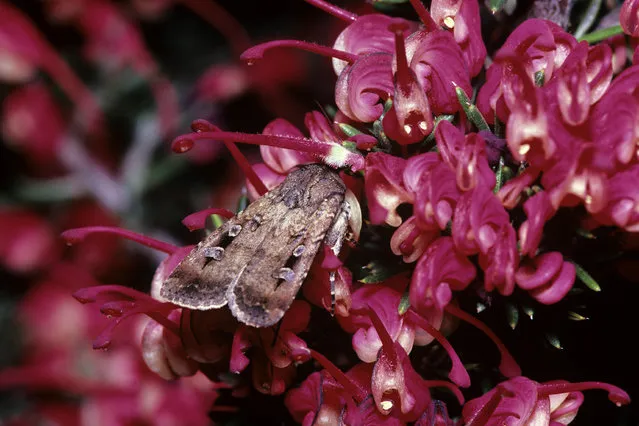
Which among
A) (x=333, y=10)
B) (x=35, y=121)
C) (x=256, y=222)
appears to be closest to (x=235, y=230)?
(x=256, y=222)

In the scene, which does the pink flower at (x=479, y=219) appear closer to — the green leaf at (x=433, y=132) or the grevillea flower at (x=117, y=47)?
the green leaf at (x=433, y=132)

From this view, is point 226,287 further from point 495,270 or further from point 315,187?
point 495,270

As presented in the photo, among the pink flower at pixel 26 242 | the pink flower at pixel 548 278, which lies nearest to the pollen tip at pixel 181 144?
the pink flower at pixel 548 278

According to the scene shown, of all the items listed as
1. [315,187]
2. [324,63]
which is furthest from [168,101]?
[315,187]

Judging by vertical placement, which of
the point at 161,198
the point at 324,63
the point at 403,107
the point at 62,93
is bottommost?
the point at 324,63

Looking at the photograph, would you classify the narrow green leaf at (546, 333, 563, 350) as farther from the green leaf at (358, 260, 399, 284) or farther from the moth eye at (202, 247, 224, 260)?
the moth eye at (202, 247, 224, 260)

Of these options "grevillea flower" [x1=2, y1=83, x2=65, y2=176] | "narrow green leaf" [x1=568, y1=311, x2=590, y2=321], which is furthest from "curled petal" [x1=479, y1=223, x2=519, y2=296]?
"grevillea flower" [x1=2, y1=83, x2=65, y2=176]

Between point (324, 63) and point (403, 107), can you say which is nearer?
point (403, 107)
